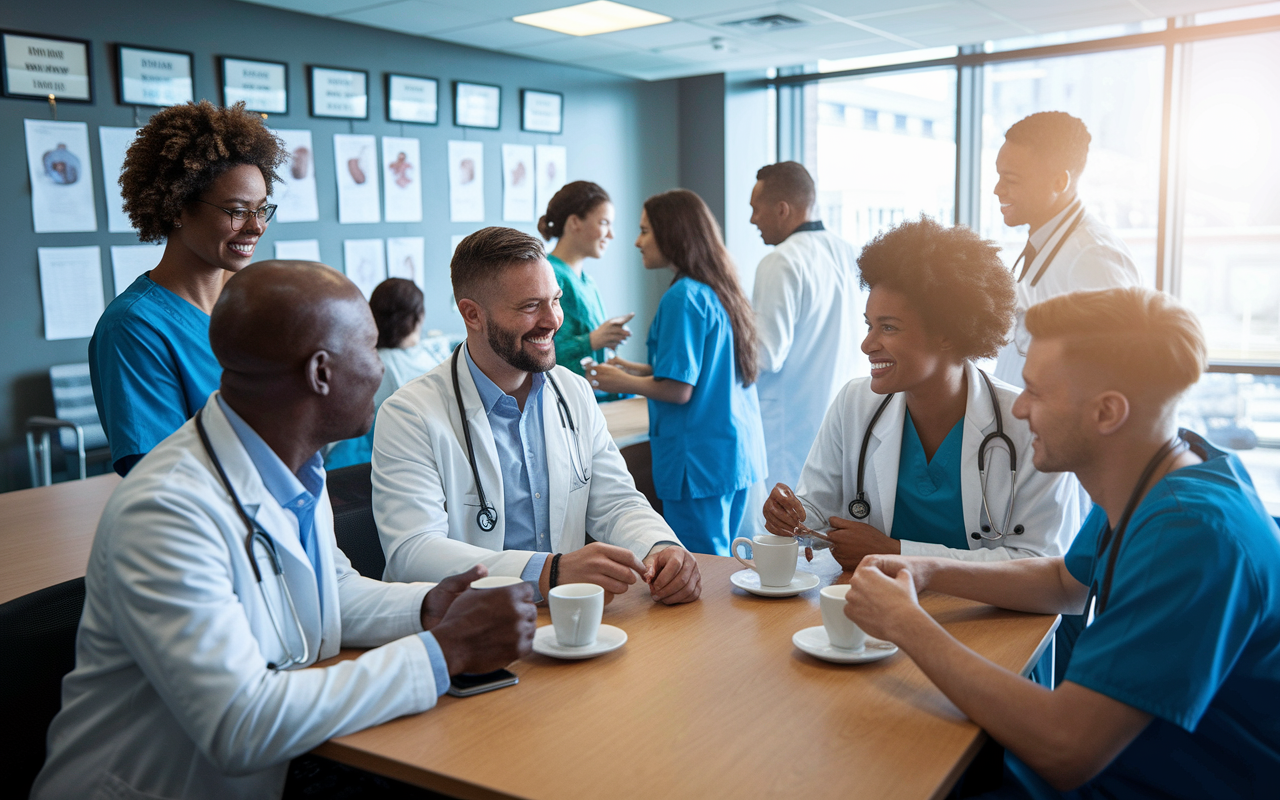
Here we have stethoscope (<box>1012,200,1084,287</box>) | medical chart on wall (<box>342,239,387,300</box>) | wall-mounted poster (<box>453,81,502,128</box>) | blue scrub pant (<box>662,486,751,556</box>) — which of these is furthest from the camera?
wall-mounted poster (<box>453,81,502,128</box>)

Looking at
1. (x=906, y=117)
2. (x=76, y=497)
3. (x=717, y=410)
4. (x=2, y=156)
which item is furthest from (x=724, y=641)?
(x=906, y=117)

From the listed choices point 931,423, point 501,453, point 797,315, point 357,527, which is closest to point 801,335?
point 797,315

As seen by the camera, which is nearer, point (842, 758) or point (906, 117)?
point (842, 758)

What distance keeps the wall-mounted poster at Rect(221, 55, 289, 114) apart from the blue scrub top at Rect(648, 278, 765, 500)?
262cm

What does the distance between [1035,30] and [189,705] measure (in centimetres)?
568

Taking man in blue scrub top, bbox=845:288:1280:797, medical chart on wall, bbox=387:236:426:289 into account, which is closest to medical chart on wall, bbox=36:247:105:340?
medical chart on wall, bbox=387:236:426:289

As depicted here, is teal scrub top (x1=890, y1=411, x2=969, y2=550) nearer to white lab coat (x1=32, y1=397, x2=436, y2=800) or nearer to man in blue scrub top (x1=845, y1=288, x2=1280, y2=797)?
man in blue scrub top (x1=845, y1=288, x2=1280, y2=797)

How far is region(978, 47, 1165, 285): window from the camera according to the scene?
18.1 feet

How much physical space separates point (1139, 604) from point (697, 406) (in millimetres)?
2241

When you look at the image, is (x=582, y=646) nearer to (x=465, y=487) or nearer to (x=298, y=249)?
(x=465, y=487)

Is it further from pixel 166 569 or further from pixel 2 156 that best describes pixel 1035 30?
pixel 166 569

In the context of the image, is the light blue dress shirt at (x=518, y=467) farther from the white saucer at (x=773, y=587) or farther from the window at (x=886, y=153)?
the window at (x=886, y=153)

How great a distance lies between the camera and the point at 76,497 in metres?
2.79

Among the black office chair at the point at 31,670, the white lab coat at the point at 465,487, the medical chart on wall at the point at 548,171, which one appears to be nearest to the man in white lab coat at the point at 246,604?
the black office chair at the point at 31,670
